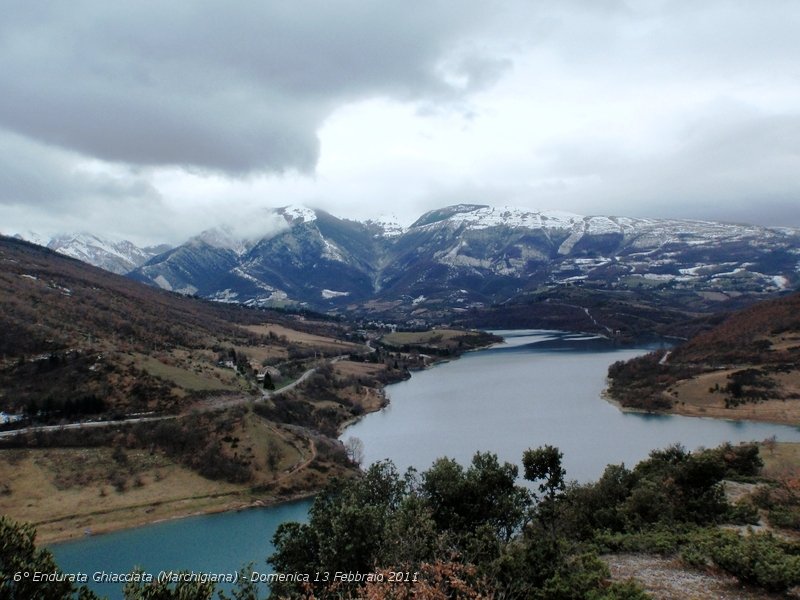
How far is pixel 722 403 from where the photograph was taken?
284ft

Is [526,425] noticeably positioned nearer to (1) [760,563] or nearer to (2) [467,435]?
(2) [467,435]

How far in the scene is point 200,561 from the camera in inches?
1686

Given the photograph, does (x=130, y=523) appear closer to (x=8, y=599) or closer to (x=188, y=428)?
(x=188, y=428)

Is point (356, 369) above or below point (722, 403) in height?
below

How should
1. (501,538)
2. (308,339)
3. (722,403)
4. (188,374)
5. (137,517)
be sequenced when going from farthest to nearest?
1. (308,339)
2. (722,403)
3. (188,374)
4. (137,517)
5. (501,538)

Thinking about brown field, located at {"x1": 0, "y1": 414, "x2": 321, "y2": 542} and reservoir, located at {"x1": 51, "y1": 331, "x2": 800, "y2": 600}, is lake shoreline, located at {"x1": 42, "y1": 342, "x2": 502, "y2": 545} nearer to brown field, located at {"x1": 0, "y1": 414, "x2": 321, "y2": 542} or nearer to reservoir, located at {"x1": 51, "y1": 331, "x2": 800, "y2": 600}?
brown field, located at {"x1": 0, "y1": 414, "x2": 321, "y2": 542}

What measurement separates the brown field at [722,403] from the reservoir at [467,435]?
3.31m

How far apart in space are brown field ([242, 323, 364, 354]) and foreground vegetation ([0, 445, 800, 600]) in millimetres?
126553

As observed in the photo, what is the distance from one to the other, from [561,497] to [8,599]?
2457 cm

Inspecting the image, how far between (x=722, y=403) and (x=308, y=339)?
114215 millimetres

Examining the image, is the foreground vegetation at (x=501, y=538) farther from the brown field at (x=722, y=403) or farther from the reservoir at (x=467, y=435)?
the brown field at (x=722, y=403)

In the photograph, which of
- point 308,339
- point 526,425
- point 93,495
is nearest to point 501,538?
point 93,495

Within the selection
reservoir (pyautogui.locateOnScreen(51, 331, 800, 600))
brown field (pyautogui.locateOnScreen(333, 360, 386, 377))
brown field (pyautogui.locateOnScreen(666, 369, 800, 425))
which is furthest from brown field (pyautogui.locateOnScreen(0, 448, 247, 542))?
brown field (pyautogui.locateOnScreen(666, 369, 800, 425))

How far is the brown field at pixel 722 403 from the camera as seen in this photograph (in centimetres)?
8038
